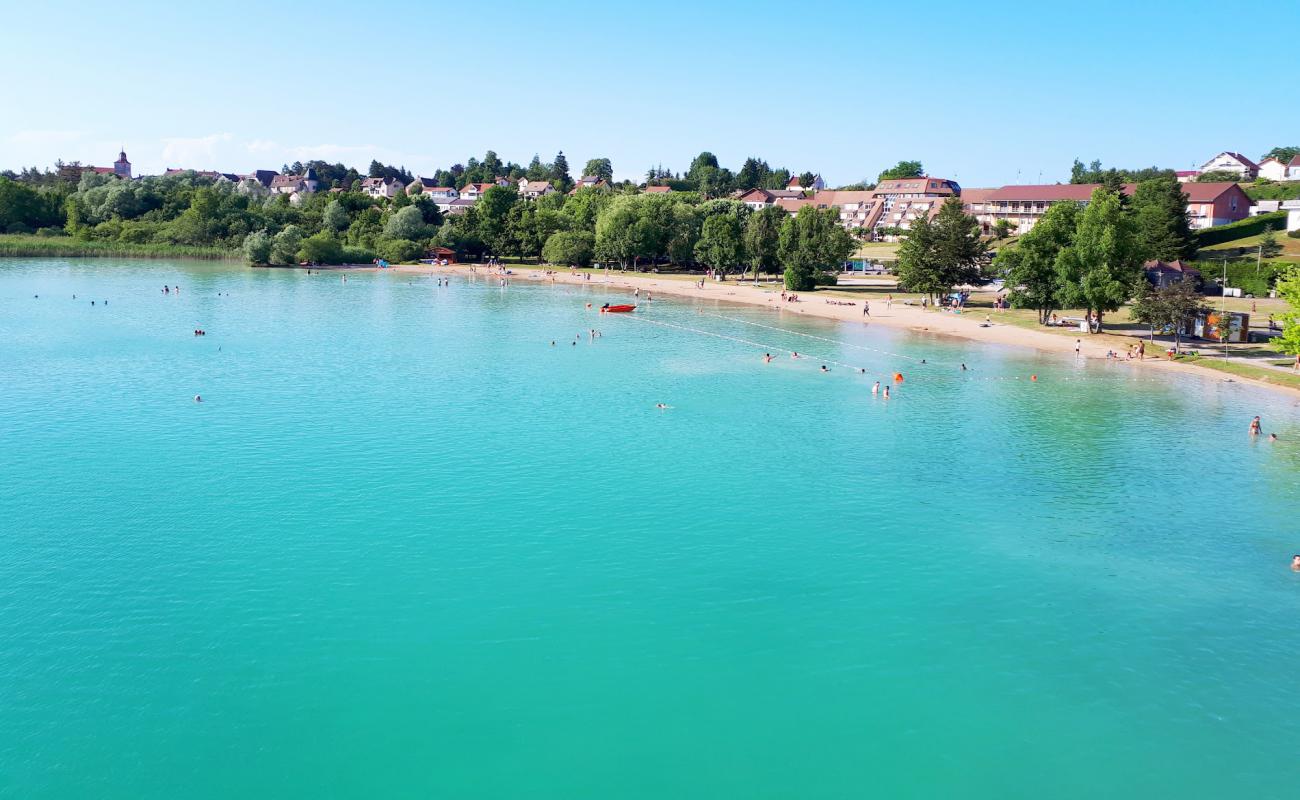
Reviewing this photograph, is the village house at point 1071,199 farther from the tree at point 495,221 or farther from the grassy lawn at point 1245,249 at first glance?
the tree at point 495,221

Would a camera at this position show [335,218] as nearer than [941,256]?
No

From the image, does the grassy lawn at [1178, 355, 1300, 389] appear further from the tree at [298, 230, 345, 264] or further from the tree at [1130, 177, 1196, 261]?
the tree at [298, 230, 345, 264]

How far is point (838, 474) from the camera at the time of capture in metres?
39.5

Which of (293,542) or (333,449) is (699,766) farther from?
(333,449)

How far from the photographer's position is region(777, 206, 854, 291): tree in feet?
364

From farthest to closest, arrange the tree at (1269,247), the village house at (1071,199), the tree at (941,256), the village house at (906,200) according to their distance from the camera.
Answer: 1. the village house at (906,200)
2. the village house at (1071,199)
3. the tree at (1269,247)
4. the tree at (941,256)

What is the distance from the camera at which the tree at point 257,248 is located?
467ft

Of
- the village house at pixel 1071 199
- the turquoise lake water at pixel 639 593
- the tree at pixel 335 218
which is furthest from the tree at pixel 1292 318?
the tree at pixel 335 218

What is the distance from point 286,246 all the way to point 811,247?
282 ft

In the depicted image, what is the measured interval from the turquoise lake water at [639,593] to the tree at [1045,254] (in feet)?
84.6

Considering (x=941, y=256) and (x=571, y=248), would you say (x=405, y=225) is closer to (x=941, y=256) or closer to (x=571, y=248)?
(x=571, y=248)

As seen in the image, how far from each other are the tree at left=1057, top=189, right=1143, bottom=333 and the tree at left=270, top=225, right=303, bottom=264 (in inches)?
4598

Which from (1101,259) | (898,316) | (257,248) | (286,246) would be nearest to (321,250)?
(286,246)

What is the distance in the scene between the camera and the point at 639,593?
2722cm
